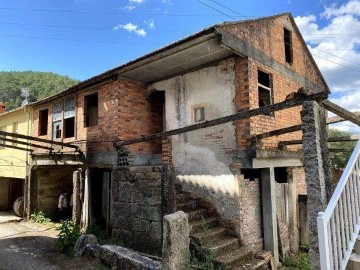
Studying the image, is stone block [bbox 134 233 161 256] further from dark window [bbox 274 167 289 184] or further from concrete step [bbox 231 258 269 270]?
dark window [bbox 274 167 289 184]

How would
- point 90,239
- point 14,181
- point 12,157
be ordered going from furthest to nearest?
1. point 14,181
2. point 12,157
3. point 90,239

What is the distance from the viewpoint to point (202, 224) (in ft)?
23.1

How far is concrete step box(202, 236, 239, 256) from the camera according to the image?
246 inches

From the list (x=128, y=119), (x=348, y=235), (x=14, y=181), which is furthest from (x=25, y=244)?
(x=14, y=181)

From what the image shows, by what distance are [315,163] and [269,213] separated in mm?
4208

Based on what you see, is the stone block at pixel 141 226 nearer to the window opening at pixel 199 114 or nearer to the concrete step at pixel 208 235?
the concrete step at pixel 208 235

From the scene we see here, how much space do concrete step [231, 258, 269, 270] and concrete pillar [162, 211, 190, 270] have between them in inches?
68.7

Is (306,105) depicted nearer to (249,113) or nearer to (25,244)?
(249,113)

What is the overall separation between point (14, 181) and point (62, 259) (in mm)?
13342

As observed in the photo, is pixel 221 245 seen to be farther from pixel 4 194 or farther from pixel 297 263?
pixel 4 194

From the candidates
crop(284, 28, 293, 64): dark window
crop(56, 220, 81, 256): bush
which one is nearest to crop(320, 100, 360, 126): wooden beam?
crop(284, 28, 293, 64): dark window

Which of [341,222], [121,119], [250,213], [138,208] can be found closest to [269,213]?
[250,213]

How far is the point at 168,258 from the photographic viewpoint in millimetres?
4723

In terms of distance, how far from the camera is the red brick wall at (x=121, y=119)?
367 inches
